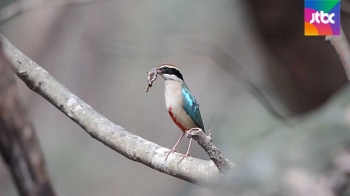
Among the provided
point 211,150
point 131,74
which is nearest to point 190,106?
point 211,150

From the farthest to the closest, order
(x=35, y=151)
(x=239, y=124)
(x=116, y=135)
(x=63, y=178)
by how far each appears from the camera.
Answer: (x=63, y=178) → (x=239, y=124) → (x=116, y=135) → (x=35, y=151)

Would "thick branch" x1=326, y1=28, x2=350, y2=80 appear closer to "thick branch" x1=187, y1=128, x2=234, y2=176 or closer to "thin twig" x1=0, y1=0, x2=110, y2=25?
"thick branch" x1=187, y1=128, x2=234, y2=176

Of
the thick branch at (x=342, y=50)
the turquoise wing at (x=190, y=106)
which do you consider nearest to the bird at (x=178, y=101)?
the turquoise wing at (x=190, y=106)

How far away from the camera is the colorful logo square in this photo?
72.1 inches

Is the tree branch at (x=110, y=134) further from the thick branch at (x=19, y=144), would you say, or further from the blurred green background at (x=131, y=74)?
the blurred green background at (x=131, y=74)

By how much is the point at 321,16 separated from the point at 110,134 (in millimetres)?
942

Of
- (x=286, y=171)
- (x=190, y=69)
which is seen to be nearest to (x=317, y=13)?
(x=286, y=171)

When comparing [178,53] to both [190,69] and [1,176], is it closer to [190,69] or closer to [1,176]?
[190,69]

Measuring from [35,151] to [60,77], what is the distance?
11.1 ft

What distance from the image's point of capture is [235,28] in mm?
3752

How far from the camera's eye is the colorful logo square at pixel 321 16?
1832mm

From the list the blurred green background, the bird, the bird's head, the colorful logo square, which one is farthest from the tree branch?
the blurred green background

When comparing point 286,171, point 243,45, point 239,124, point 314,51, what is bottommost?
point 286,171

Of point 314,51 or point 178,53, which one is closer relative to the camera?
point 314,51
